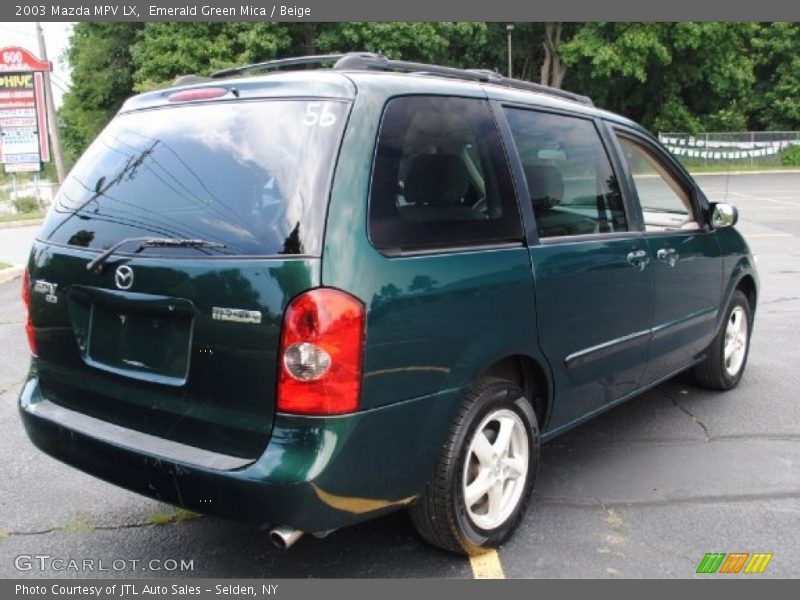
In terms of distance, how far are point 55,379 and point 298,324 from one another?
1230mm

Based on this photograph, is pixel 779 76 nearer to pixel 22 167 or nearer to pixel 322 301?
pixel 22 167

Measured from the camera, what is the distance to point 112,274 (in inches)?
105

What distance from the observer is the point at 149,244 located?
260cm

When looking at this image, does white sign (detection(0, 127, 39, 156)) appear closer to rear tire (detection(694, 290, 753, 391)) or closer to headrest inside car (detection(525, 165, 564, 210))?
rear tire (detection(694, 290, 753, 391))

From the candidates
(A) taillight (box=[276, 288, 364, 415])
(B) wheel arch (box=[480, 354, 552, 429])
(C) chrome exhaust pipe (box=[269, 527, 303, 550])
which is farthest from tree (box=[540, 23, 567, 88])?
(C) chrome exhaust pipe (box=[269, 527, 303, 550])

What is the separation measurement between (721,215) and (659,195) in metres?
0.40

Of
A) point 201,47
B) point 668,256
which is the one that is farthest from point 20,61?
point 668,256

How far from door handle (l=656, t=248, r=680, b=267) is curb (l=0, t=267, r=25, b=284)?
927 centimetres

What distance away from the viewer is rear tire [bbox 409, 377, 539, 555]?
2.79 meters

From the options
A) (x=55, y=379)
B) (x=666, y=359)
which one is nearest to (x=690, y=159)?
(x=666, y=359)

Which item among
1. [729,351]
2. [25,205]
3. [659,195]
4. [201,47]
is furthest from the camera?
[201,47]

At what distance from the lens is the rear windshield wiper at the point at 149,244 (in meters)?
2.51

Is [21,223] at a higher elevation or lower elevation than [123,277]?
lower

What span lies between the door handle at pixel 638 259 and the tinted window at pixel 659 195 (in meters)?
0.42
